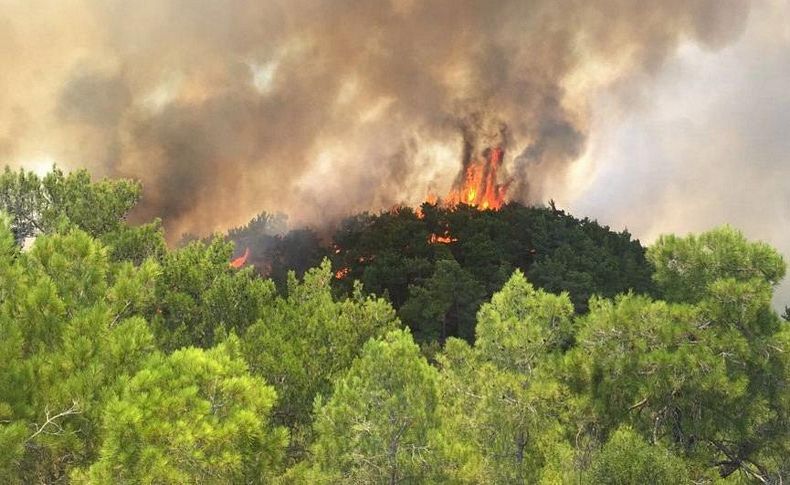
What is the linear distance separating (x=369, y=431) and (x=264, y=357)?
5.03 metres

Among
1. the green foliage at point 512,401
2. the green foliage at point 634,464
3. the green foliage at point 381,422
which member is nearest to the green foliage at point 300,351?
the green foliage at point 381,422

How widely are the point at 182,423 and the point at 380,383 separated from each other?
4.91 metres

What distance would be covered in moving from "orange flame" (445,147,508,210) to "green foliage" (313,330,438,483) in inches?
Answer: 4128

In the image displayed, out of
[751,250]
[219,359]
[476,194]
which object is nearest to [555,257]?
[751,250]

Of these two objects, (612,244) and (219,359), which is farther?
(612,244)

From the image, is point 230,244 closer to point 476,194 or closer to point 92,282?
point 92,282

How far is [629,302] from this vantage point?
12773 millimetres

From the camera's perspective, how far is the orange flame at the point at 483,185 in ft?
393

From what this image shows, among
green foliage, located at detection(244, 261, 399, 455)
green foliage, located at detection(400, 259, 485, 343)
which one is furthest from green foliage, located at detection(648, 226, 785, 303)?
green foliage, located at detection(400, 259, 485, 343)

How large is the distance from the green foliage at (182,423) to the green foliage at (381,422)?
207 centimetres

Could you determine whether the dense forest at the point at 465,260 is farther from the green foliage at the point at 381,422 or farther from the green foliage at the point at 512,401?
the green foliage at the point at 381,422

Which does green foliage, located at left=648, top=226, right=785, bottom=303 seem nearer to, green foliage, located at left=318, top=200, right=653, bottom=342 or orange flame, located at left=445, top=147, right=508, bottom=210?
green foliage, located at left=318, top=200, right=653, bottom=342

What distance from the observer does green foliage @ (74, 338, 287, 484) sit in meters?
9.48

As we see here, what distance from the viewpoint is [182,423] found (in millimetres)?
9820
